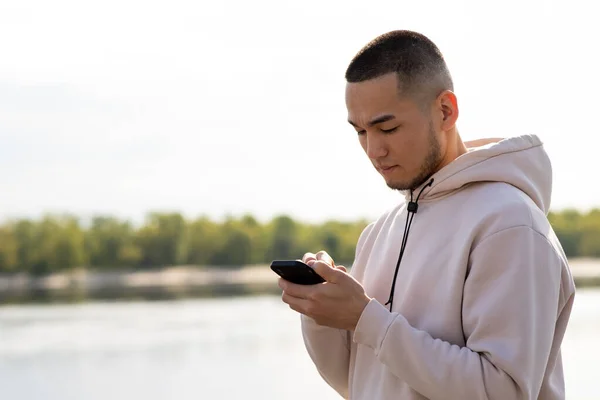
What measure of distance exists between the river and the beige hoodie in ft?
33.2

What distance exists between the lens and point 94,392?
48.2 feet

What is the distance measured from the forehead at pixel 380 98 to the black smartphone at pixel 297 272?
318 mm

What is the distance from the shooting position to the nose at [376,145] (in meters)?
1.84

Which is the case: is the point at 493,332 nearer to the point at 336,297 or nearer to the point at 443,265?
the point at 443,265

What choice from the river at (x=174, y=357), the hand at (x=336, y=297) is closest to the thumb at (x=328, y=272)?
the hand at (x=336, y=297)

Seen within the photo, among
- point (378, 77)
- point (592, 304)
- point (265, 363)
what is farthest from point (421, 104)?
point (592, 304)

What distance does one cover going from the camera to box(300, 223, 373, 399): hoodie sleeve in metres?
2.11

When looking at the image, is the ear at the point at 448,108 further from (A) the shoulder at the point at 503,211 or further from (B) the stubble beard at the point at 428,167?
(A) the shoulder at the point at 503,211

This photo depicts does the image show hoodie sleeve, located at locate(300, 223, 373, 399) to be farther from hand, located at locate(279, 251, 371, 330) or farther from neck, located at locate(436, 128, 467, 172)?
neck, located at locate(436, 128, 467, 172)

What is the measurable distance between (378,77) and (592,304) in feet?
88.7

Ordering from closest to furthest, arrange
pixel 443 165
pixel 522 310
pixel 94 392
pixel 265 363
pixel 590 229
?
pixel 522 310, pixel 443 165, pixel 94 392, pixel 265 363, pixel 590 229

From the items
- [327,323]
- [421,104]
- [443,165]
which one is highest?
[421,104]

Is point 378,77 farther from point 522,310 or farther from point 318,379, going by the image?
point 318,379

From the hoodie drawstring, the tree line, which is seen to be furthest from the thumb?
the tree line
